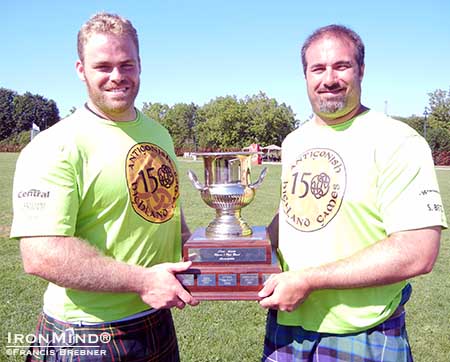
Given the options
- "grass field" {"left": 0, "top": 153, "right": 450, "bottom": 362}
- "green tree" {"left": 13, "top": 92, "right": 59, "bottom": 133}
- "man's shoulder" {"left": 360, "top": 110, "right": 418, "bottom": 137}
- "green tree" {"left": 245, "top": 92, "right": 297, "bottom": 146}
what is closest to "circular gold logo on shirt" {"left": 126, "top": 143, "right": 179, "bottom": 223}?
"man's shoulder" {"left": 360, "top": 110, "right": 418, "bottom": 137}

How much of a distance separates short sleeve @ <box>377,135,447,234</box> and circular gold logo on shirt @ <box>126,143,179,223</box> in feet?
3.75

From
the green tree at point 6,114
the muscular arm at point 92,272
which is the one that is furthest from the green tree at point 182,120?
the muscular arm at point 92,272

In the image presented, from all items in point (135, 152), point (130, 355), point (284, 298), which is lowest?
point (130, 355)

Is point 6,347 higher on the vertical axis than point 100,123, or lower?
lower

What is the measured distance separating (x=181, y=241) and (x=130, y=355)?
0.73 metres

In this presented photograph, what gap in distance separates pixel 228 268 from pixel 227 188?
50cm

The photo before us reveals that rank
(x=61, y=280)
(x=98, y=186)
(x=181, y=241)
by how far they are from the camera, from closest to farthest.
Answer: (x=61, y=280)
(x=98, y=186)
(x=181, y=241)

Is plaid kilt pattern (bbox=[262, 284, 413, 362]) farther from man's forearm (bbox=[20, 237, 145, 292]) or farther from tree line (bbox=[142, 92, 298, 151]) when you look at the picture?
tree line (bbox=[142, 92, 298, 151])

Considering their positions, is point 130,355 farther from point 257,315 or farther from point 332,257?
point 257,315

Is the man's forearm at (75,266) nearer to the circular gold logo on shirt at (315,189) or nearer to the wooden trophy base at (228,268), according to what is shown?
the wooden trophy base at (228,268)

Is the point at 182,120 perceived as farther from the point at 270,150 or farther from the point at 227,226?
the point at 227,226

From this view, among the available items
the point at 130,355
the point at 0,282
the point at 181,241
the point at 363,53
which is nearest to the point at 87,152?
the point at 181,241

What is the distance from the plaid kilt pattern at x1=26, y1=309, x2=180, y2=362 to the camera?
2.56 m

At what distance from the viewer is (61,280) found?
7.75ft
